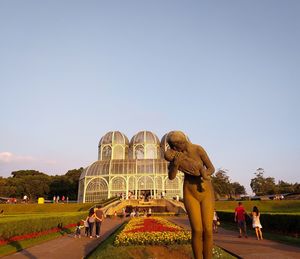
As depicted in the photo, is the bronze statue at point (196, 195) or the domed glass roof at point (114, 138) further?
the domed glass roof at point (114, 138)

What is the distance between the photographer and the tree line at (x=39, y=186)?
74387 millimetres

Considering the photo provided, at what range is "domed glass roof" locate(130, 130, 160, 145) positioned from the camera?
67.4 m

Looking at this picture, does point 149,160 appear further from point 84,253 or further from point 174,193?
point 84,253

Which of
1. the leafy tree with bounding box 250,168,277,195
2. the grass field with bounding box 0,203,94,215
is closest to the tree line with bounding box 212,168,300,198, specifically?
the leafy tree with bounding box 250,168,277,195

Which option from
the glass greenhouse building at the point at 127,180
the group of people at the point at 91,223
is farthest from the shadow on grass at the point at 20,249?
the glass greenhouse building at the point at 127,180

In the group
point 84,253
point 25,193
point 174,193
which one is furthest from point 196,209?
point 25,193

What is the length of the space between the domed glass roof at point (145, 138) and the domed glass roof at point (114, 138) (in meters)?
1.84

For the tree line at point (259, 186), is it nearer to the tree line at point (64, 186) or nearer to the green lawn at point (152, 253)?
the tree line at point (64, 186)

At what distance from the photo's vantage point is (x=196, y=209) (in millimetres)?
4773

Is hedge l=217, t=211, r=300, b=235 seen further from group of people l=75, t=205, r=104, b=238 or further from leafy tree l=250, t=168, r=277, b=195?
leafy tree l=250, t=168, r=277, b=195

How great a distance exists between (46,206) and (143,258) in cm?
3980

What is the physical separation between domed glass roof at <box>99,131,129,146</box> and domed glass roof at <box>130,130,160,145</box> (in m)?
1.84

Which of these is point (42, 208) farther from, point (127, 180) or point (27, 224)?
point (27, 224)

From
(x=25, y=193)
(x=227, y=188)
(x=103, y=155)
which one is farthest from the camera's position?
(x=25, y=193)
